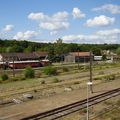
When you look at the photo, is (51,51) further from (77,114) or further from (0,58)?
(77,114)

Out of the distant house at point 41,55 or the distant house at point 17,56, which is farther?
the distant house at point 41,55

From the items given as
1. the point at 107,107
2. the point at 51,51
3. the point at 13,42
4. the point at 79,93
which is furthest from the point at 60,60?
the point at 107,107

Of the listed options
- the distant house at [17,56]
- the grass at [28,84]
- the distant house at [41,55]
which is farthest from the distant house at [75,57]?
the grass at [28,84]

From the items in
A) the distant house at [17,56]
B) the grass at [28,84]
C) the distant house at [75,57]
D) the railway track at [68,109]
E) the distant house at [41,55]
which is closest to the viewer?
the railway track at [68,109]

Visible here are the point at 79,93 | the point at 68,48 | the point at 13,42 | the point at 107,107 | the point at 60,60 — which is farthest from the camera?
the point at 13,42

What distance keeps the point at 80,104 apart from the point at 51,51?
79.7m

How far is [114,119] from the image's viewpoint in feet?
62.4

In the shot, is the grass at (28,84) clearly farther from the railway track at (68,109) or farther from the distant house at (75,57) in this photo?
the distant house at (75,57)

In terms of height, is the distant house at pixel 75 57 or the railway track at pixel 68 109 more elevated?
the distant house at pixel 75 57

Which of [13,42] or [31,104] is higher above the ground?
[13,42]

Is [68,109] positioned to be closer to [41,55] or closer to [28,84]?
[28,84]

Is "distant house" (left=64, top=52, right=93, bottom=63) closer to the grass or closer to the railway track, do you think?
the grass

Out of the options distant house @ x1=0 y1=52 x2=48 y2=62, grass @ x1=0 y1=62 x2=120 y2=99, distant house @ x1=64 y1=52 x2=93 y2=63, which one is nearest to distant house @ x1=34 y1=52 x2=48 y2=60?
distant house @ x1=0 y1=52 x2=48 y2=62

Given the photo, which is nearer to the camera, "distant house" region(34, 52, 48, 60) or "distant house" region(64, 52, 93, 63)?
"distant house" region(34, 52, 48, 60)
